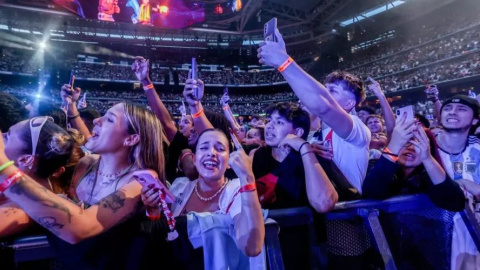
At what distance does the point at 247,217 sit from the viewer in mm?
1495

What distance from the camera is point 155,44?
32.2m

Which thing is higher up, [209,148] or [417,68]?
[417,68]

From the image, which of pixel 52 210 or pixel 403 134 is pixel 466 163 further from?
pixel 52 210

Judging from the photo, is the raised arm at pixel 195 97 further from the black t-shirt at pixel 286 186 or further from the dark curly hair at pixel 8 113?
the dark curly hair at pixel 8 113

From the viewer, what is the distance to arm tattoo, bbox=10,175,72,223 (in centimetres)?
120

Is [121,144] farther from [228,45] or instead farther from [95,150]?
[228,45]

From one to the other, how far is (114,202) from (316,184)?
1.14 meters

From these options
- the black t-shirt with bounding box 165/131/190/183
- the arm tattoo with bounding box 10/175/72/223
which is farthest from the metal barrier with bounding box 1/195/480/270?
the black t-shirt with bounding box 165/131/190/183

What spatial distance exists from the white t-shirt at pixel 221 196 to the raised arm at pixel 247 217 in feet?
0.30

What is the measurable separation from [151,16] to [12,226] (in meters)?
20.2

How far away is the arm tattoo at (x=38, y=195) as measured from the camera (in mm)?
1199

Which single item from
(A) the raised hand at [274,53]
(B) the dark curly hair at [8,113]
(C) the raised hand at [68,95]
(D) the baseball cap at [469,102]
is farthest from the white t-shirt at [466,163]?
(C) the raised hand at [68,95]

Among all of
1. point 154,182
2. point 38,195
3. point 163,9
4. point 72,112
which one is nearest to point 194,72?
point 154,182

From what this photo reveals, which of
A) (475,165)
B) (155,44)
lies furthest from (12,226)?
(155,44)
